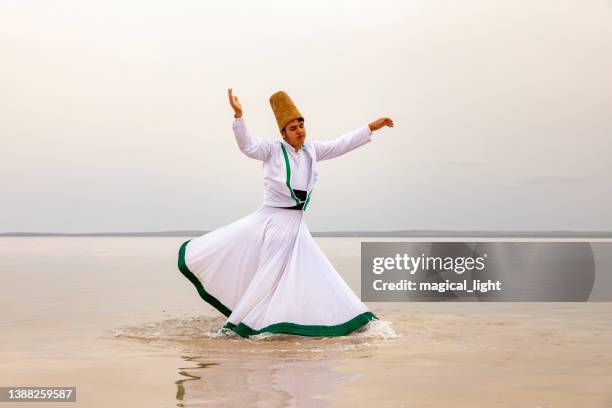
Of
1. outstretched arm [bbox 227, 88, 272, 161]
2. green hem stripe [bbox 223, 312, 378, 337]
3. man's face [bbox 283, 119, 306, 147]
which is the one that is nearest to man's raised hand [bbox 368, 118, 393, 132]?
man's face [bbox 283, 119, 306, 147]

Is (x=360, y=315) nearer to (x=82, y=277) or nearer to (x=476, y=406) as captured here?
(x=476, y=406)

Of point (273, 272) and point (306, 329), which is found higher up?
point (273, 272)

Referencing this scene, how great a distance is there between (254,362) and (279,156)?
235 centimetres

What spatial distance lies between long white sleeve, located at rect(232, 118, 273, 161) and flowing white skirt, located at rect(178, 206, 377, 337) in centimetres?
56

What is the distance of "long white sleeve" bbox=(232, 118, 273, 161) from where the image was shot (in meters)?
7.55

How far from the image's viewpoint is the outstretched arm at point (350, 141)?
8.28 m

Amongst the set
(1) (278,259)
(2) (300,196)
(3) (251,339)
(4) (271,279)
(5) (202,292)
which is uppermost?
(2) (300,196)

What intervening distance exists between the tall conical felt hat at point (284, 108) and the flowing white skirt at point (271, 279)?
0.84 m

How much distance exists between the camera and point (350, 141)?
831 cm

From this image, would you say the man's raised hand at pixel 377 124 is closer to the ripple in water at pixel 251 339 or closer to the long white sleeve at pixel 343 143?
the long white sleeve at pixel 343 143

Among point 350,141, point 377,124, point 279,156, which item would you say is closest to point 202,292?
point 279,156

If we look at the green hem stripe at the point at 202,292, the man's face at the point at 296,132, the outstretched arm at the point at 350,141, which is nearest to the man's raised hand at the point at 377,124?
the outstretched arm at the point at 350,141

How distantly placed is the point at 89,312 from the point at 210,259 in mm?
2709

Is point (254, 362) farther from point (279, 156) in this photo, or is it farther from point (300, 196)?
point (279, 156)
